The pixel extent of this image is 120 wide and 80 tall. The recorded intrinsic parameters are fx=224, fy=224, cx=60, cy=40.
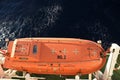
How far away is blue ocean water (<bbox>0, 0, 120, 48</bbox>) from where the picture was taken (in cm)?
2205

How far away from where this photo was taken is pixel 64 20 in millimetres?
23219

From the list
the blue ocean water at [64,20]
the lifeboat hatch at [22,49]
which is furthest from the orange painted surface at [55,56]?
the blue ocean water at [64,20]

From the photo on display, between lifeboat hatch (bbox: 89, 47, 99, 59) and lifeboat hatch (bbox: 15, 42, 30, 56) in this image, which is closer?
lifeboat hatch (bbox: 89, 47, 99, 59)

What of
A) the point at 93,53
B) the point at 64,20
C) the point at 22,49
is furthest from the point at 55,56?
the point at 64,20

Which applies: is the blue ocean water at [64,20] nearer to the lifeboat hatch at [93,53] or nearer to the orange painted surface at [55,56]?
the lifeboat hatch at [93,53]

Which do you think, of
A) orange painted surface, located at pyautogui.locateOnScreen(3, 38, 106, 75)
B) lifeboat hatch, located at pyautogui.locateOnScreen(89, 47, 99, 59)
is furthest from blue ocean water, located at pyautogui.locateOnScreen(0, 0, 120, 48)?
orange painted surface, located at pyautogui.locateOnScreen(3, 38, 106, 75)

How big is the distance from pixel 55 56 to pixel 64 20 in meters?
9.44

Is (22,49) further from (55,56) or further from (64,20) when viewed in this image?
(64,20)

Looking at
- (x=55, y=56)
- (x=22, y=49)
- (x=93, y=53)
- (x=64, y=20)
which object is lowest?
(x=55, y=56)

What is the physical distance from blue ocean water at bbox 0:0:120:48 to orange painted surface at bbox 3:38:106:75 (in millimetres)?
7037

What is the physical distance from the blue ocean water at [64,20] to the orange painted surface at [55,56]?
7.04 meters

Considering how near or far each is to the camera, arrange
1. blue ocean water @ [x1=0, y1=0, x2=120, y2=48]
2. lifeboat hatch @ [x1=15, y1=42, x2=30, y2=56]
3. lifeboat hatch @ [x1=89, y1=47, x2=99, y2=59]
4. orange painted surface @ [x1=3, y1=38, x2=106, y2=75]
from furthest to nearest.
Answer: blue ocean water @ [x1=0, y1=0, x2=120, y2=48] < lifeboat hatch @ [x1=15, y1=42, x2=30, y2=56] < lifeboat hatch @ [x1=89, y1=47, x2=99, y2=59] < orange painted surface @ [x1=3, y1=38, x2=106, y2=75]

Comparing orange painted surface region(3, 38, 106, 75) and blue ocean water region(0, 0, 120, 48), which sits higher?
blue ocean water region(0, 0, 120, 48)

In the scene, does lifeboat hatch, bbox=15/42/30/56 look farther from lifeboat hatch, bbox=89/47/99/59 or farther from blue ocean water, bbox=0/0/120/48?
blue ocean water, bbox=0/0/120/48
